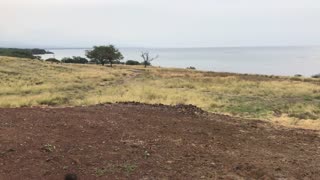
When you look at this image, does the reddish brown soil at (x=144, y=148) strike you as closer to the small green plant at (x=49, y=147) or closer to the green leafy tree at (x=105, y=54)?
the small green plant at (x=49, y=147)

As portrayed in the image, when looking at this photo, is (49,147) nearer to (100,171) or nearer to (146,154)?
(100,171)

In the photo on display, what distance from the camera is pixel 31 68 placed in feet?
173

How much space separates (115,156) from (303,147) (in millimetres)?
4188

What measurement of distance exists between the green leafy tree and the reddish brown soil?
241 ft

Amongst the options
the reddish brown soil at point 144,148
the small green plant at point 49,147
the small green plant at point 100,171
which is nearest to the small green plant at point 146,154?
the reddish brown soil at point 144,148

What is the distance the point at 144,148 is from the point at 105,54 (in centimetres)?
7738

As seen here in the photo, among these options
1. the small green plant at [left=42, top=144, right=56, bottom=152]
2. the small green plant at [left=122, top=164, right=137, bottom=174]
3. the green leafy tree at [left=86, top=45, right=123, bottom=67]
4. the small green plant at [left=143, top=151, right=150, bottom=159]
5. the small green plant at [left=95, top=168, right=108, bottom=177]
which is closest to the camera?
the small green plant at [left=95, top=168, right=108, bottom=177]

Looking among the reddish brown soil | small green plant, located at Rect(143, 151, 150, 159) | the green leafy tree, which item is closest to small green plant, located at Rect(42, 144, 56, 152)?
the reddish brown soil

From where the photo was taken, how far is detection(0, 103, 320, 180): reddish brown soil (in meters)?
8.00

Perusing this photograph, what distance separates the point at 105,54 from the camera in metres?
85.8

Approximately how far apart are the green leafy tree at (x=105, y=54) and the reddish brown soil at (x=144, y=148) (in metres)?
73.5

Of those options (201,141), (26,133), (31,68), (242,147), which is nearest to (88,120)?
(26,133)

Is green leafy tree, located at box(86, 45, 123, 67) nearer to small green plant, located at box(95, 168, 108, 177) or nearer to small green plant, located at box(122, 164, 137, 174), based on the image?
small green plant, located at box(122, 164, 137, 174)

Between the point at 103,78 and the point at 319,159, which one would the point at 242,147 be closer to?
the point at 319,159
